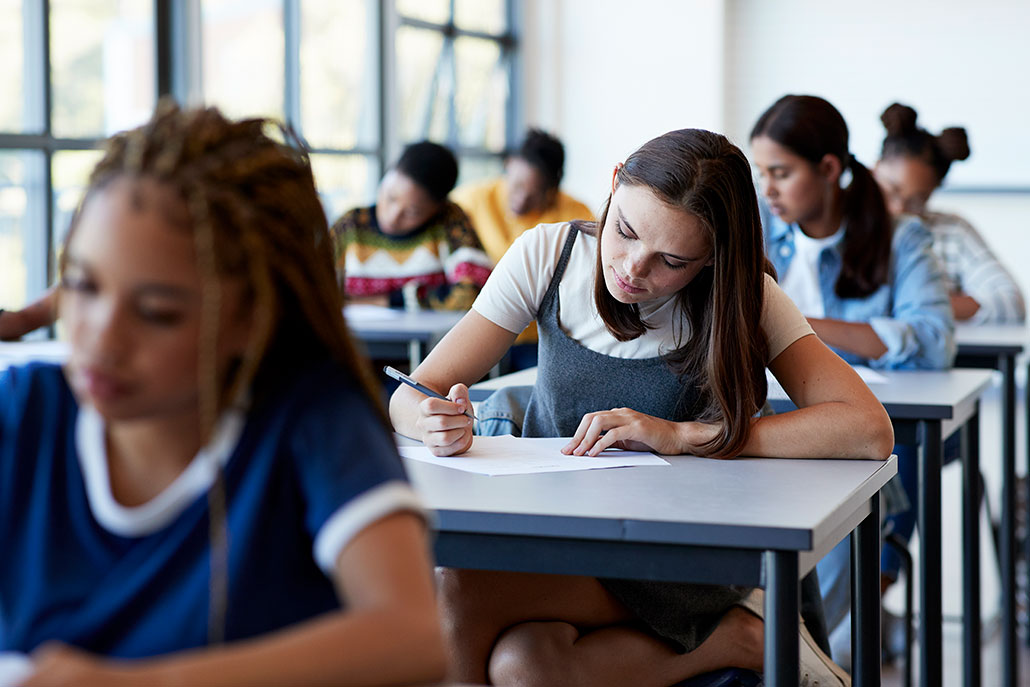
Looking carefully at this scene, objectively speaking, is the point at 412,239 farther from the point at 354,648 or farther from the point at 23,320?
the point at 354,648

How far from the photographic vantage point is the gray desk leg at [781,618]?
1209mm

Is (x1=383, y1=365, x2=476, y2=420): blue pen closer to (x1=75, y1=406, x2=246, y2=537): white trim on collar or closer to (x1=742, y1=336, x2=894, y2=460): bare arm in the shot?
(x1=742, y1=336, x2=894, y2=460): bare arm

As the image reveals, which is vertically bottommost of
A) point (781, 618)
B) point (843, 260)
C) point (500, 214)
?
point (781, 618)

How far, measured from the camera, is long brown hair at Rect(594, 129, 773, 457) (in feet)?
5.29

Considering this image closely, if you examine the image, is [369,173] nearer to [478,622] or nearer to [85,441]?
[478,622]

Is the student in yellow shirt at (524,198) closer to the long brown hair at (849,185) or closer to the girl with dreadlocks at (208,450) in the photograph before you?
the long brown hair at (849,185)

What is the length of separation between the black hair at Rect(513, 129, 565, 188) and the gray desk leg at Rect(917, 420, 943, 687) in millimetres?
2837

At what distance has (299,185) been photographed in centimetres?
83

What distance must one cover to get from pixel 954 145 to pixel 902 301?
1.28 metres

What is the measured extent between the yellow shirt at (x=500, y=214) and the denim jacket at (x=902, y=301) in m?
2.13

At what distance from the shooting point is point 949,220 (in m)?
3.89

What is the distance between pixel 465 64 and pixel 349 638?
5.88 m

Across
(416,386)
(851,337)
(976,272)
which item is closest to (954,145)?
(976,272)

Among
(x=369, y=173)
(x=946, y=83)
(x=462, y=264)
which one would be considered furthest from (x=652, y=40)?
(x=462, y=264)
